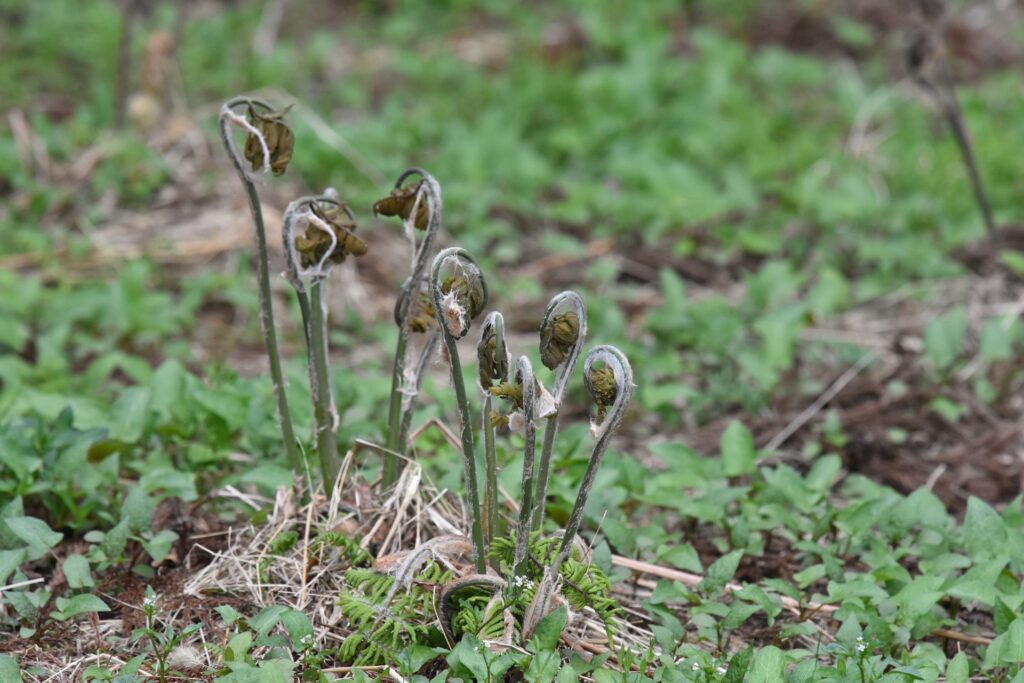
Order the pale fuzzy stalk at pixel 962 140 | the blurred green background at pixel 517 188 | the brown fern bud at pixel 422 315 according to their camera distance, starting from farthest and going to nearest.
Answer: the pale fuzzy stalk at pixel 962 140, the blurred green background at pixel 517 188, the brown fern bud at pixel 422 315

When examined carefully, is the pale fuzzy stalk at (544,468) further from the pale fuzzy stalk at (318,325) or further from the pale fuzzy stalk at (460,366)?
the pale fuzzy stalk at (318,325)

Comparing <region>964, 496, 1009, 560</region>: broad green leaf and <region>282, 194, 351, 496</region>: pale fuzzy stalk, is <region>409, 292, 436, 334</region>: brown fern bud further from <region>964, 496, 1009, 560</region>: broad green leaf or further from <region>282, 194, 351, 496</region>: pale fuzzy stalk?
<region>964, 496, 1009, 560</region>: broad green leaf

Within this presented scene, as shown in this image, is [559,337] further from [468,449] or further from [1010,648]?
[1010,648]

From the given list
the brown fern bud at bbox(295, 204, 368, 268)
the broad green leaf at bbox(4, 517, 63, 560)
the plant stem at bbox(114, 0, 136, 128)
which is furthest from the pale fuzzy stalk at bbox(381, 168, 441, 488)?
the plant stem at bbox(114, 0, 136, 128)

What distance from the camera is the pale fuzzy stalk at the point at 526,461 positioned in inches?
78.7

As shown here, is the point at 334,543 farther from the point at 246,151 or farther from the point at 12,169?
the point at 12,169

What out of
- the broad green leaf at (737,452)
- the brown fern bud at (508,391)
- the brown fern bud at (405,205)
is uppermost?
the brown fern bud at (405,205)

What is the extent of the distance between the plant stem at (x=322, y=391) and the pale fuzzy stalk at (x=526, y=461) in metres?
0.52

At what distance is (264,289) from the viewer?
2.42m

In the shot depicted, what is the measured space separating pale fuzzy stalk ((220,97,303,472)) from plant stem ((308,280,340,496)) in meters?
0.07

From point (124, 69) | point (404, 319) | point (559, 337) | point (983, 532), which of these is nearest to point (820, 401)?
point (983, 532)

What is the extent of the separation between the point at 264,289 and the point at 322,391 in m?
0.25

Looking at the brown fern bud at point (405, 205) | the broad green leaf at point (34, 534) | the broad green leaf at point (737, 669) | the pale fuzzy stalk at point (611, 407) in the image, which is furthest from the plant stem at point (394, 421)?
the broad green leaf at point (737, 669)

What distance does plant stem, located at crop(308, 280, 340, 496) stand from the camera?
7.96ft
